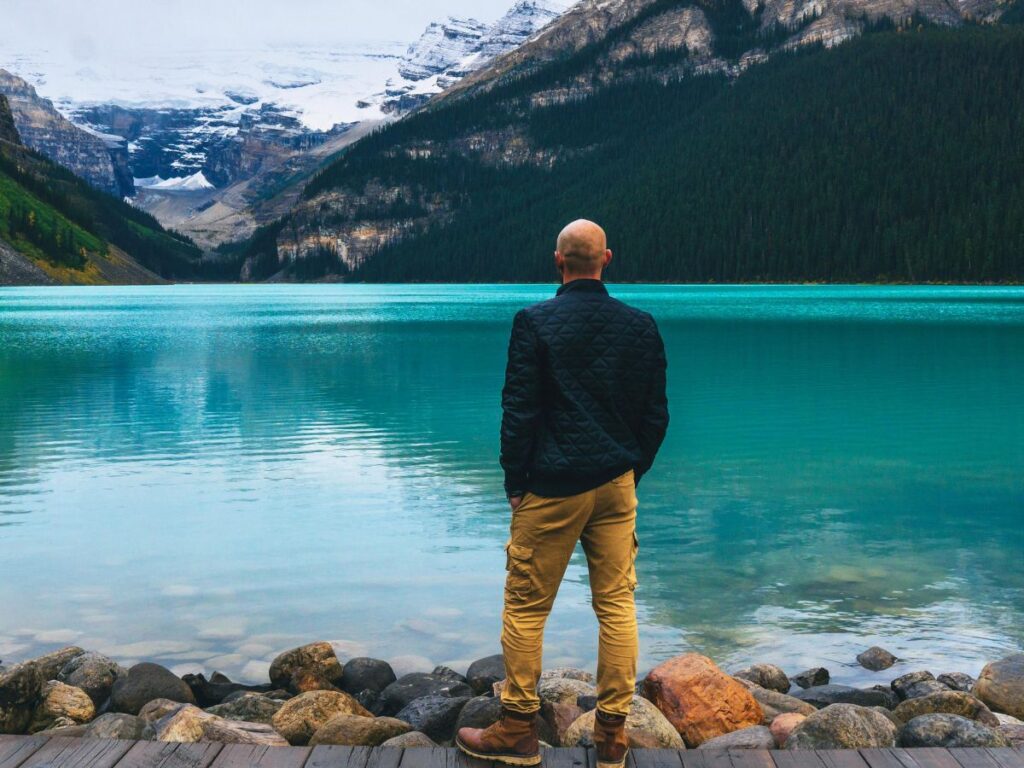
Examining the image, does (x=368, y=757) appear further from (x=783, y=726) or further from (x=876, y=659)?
(x=876, y=659)

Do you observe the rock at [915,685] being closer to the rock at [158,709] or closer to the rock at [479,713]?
the rock at [479,713]

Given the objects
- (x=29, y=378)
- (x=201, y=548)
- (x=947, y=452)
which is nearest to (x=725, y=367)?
(x=947, y=452)

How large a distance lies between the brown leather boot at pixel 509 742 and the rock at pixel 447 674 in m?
3.56

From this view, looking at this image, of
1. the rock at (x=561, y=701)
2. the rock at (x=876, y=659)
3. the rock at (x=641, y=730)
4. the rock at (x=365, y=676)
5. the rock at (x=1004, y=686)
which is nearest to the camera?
the rock at (x=641, y=730)

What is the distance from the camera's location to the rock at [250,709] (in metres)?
8.77

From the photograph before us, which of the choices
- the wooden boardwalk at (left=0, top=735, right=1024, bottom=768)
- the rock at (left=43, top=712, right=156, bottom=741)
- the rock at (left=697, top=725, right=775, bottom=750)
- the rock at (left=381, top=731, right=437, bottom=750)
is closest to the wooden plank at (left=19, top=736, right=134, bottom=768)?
the wooden boardwalk at (left=0, top=735, right=1024, bottom=768)

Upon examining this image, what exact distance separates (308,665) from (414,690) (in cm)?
Answer: 125

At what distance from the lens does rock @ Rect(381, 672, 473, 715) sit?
916 centimetres

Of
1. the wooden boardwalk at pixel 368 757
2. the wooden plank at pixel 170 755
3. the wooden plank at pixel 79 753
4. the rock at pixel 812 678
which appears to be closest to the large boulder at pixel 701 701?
the wooden boardwalk at pixel 368 757

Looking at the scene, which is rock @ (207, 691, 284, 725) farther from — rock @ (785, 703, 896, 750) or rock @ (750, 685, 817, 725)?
rock @ (785, 703, 896, 750)

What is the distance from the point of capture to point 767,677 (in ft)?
32.8

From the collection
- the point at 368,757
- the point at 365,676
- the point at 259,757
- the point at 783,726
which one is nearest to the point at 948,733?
the point at 783,726

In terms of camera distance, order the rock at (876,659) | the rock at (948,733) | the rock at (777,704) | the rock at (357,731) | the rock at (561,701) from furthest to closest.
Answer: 1. the rock at (876,659)
2. the rock at (777,704)
3. the rock at (561,701)
4. the rock at (357,731)
5. the rock at (948,733)

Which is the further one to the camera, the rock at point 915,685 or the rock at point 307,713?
the rock at point 915,685
